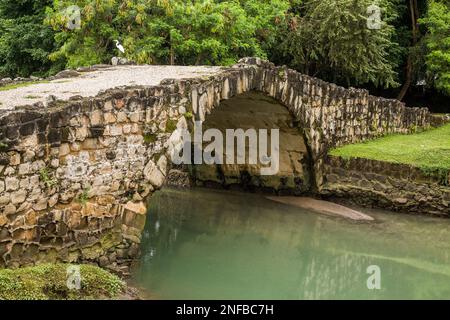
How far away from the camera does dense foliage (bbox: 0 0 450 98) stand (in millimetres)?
18047

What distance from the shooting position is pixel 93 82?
37.5 ft

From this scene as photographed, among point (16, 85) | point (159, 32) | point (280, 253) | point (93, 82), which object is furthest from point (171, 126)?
point (159, 32)

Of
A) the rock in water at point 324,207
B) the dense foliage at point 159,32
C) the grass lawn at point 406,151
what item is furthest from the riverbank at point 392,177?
the dense foliage at point 159,32

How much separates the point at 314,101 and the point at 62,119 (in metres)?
8.42

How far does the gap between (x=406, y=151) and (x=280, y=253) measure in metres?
5.36

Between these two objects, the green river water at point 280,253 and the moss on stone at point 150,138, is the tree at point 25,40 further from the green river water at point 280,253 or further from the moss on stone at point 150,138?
the moss on stone at point 150,138

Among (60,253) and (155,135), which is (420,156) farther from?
(60,253)

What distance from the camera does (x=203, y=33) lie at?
18531 mm

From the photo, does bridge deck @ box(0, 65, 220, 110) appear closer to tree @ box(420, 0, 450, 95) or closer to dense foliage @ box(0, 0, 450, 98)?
dense foliage @ box(0, 0, 450, 98)

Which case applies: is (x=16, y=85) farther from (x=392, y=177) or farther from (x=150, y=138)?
(x=392, y=177)

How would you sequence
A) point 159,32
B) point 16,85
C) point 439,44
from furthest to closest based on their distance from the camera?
point 439,44 → point 159,32 → point 16,85

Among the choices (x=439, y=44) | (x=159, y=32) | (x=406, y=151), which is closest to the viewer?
(x=406, y=151)

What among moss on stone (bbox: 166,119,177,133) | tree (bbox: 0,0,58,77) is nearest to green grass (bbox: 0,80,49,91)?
moss on stone (bbox: 166,119,177,133)

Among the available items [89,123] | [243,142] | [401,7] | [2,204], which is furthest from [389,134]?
[2,204]
